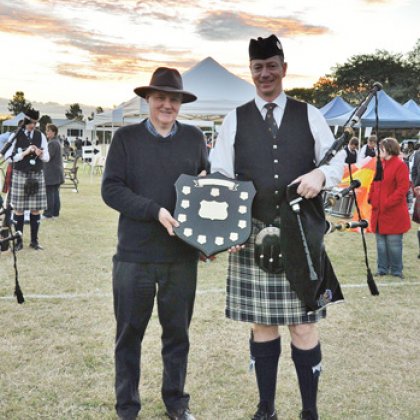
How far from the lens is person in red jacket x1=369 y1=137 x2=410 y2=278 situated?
18.7ft

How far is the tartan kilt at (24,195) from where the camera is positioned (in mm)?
6746

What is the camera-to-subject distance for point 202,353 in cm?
352

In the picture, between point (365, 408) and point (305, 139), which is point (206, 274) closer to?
point (365, 408)

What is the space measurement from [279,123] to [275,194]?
Answer: 0.33 meters

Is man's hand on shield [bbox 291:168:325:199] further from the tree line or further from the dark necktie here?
the tree line

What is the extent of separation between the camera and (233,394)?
2.94 m

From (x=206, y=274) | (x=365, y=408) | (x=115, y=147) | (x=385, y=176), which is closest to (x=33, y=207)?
(x=206, y=274)

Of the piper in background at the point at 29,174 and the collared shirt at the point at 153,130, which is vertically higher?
the collared shirt at the point at 153,130

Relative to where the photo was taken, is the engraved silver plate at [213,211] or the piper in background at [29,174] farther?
the piper in background at [29,174]

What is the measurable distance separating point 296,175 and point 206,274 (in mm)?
3531

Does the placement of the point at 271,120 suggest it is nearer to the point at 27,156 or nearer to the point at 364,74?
the point at 27,156

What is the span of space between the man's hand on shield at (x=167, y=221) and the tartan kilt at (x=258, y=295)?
0.40 m

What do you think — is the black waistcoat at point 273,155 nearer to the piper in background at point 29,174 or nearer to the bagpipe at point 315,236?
the bagpipe at point 315,236

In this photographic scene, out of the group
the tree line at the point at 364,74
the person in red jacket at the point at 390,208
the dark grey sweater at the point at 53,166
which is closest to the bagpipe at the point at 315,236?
the person in red jacket at the point at 390,208
